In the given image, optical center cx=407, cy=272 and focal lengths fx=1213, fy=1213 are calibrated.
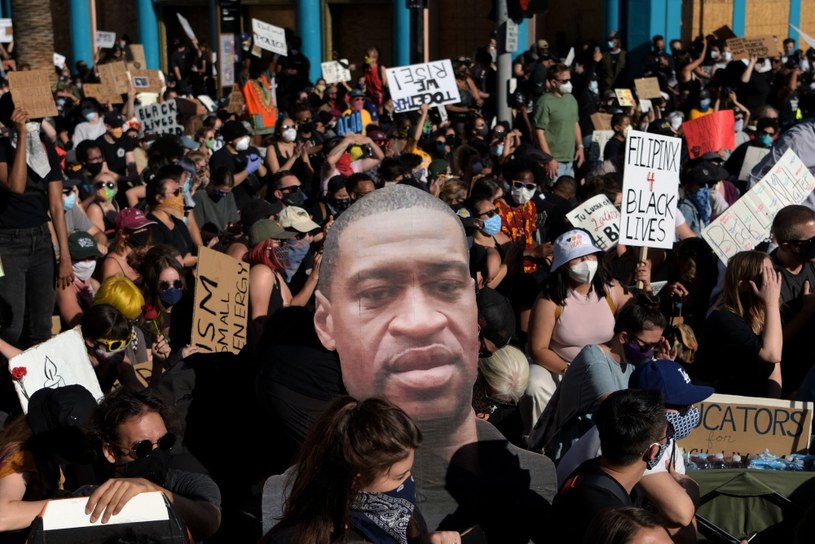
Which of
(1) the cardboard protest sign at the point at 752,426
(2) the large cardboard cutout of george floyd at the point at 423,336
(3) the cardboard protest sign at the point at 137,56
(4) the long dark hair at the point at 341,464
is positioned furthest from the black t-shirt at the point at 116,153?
(4) the long dark hair at the point at 341,464

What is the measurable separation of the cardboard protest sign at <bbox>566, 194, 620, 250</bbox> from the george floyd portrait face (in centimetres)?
382

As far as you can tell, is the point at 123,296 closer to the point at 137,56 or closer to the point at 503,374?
the point at 503,374

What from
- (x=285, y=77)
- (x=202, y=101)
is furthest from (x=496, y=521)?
(x=285, y=77)

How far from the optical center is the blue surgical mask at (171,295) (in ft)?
21.2

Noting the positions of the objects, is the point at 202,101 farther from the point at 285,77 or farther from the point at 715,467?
the point at 715,467

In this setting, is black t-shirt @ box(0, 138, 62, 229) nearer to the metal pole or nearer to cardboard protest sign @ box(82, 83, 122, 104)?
the metal pole

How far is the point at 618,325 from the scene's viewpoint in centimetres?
550

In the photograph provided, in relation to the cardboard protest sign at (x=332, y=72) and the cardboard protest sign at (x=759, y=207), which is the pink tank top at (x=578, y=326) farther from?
the cardboard protest sign at (x=332, y=72)

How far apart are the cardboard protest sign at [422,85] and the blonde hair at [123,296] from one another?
7026 mm

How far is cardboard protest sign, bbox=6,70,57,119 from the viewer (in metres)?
7.95

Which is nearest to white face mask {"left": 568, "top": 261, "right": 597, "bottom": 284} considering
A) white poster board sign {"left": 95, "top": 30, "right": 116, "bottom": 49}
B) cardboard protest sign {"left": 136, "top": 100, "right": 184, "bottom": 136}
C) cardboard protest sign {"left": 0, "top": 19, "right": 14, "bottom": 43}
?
cardboard protest sign {"left": 136, "top": 100, "right": 184, "bottom": 136}

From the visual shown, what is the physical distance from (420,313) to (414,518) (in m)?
0.82

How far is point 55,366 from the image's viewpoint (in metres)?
5.17

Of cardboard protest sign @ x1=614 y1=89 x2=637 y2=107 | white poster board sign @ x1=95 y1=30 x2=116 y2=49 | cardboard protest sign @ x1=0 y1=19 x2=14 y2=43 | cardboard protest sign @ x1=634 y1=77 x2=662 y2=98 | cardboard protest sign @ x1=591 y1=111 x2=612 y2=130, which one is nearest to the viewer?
cardboard protest sign @ x1=591 y1=111 x2=612 y2=130
